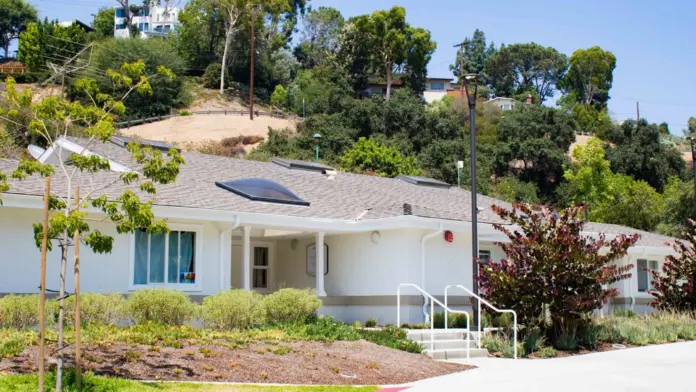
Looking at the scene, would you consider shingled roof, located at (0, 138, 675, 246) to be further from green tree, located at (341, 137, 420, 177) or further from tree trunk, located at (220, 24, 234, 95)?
tree trunk, located at (220, 24, 234, 95)

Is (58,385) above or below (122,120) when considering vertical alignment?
below

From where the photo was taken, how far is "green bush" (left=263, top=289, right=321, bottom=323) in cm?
1703

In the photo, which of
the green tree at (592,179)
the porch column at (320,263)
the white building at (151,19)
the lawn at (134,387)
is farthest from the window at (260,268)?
the white building at (151,19)

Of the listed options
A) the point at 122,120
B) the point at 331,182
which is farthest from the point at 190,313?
the point at 122,120

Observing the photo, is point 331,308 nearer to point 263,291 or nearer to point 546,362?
point 263,291

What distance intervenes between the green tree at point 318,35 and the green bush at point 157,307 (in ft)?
274

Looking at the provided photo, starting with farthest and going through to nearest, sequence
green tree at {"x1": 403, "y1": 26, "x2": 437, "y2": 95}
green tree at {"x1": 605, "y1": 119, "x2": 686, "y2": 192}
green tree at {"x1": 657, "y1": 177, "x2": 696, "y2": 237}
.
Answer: green tree at {"x1": 403, "y1": 26, "x2": 437, "y2": 95}, green tree at {"x1": 605, "y1": 119, "x2": 686, "y2": 192}, green tree at {"x1": 657, "y1": 177, "x2": 696, "y2": 237}

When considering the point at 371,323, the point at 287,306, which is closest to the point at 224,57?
the point at 371,323

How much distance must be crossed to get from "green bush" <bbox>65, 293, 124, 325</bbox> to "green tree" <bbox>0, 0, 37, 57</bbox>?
88.1 meters

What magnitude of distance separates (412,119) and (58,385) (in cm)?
5754

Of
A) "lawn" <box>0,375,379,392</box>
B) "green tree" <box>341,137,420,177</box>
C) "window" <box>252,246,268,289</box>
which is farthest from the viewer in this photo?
"green tree" <box>341,137,420,177</box>

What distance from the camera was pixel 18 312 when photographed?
1382cm

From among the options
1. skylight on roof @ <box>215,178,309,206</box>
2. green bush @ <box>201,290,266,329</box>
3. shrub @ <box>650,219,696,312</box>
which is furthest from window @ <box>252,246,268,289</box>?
shrub @ <box>650,219,696,312</box>

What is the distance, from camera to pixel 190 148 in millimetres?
59938
